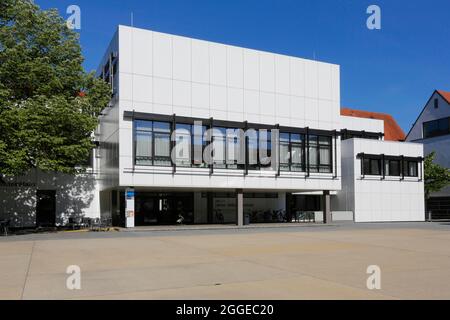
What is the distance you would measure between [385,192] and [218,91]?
19247mm

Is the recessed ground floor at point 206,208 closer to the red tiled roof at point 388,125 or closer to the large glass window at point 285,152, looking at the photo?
the large glass window at point 285,152

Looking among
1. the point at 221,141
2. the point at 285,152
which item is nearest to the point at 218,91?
the point at 221,141

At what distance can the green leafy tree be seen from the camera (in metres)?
24.5

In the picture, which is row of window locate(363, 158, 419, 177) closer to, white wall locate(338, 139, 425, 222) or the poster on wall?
white wall locate(338, 139, 425, 222)

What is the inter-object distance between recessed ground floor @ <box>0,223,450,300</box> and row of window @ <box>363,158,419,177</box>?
25677mm

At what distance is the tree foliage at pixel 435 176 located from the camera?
46969 mm

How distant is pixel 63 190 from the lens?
118 feet

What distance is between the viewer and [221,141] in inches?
1331
